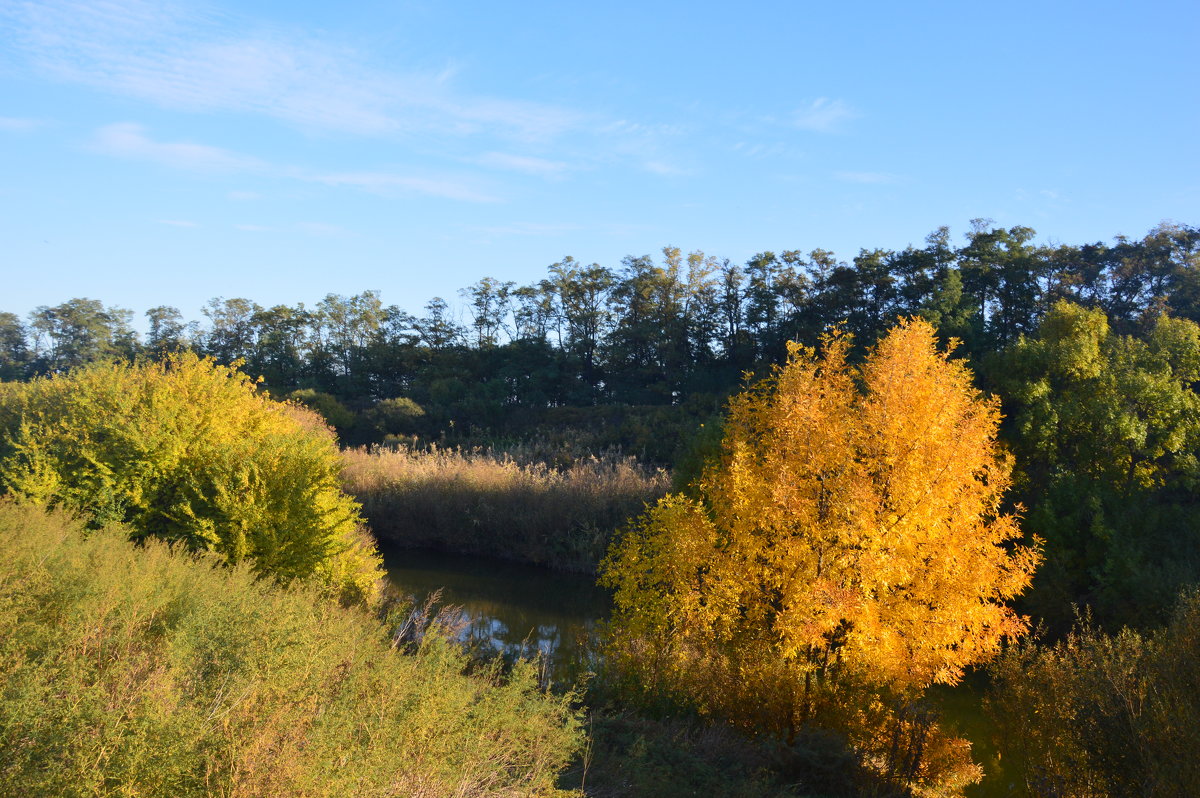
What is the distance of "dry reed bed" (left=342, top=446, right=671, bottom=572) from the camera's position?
2978 centimetres

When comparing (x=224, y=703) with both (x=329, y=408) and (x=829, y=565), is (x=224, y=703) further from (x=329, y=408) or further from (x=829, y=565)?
(x=329, y=408)

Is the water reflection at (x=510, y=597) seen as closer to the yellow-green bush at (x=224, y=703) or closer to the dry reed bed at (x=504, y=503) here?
the dry reed bed at (x=504, y=503)

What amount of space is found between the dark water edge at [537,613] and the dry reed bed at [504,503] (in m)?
0.75

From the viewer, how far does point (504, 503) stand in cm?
3123

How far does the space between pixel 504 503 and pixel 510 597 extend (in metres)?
6.18

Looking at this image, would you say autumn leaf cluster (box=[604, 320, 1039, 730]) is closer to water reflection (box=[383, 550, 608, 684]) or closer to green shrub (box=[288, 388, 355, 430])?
water reflection (box=[383, 550, 608, 684])

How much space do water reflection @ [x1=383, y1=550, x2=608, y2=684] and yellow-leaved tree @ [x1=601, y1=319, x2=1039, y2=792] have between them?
3.46 metres

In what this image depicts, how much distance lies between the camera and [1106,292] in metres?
36.8

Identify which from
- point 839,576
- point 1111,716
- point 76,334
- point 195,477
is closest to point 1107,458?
point 839,576

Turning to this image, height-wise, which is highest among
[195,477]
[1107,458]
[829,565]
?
[195,477]

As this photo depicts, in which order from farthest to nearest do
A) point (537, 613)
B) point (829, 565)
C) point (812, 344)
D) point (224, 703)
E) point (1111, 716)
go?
point (812, 344)
point (537, 613)
point (829, 565)
point (1111, 716)
point (224, 703)

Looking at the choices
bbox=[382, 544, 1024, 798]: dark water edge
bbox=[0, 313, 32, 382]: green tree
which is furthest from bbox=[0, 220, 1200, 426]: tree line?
bbox=[382, 544, 1024, 798]: dark water edge

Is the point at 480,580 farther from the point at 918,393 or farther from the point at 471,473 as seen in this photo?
the point at 918,393

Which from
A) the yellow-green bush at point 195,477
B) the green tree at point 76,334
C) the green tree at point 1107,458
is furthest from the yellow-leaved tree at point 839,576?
the green tree at point 76,334
